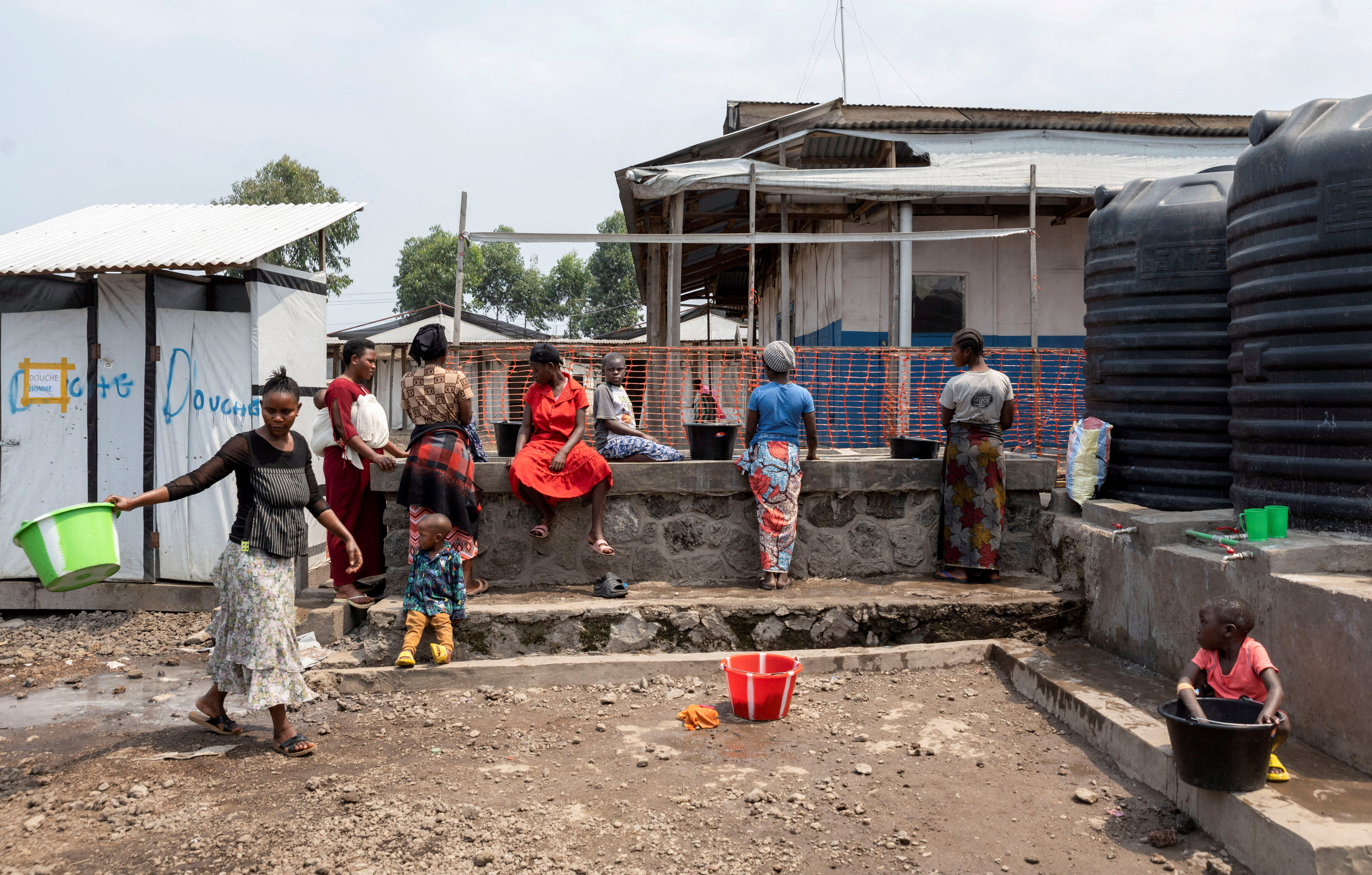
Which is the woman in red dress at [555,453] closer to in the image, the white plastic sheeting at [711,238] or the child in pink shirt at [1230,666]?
the white plastic sheeting at [711,238]

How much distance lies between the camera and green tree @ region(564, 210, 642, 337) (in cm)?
4947

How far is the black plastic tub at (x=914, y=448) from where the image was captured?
6.28 meters

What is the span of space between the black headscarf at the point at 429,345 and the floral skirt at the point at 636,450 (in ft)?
4.19

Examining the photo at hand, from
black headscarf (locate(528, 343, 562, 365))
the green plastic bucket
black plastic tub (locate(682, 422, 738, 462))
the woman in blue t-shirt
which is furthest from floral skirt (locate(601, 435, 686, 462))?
the green plastic bucket

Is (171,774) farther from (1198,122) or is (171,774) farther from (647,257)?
(1198,122)

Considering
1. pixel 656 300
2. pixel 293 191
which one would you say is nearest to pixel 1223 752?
pixel 656 300

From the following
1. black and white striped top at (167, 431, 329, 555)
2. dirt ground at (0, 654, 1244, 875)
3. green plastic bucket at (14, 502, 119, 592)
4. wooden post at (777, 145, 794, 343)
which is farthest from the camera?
wooden post at (777, 145, 794, 343)

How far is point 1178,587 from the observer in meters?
4.34

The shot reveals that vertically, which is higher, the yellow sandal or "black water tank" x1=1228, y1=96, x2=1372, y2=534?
"black water tank" x1=1228, y1=96, x2=1372, y2=534

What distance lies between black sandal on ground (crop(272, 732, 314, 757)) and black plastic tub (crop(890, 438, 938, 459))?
4.07 meters

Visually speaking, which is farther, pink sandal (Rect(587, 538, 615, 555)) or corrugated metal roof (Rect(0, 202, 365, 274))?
corrugated metal roof (Rect(0, 202, 365, 274))

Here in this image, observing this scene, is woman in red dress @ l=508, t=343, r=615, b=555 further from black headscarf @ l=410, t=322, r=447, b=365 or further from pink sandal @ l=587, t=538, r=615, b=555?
black headscarf @ l=410, t=322, r=447, b=365

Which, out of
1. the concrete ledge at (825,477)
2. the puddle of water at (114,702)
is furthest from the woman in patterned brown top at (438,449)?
the puddle of water at (114,702)

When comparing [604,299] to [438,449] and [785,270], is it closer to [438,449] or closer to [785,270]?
[785,270]
